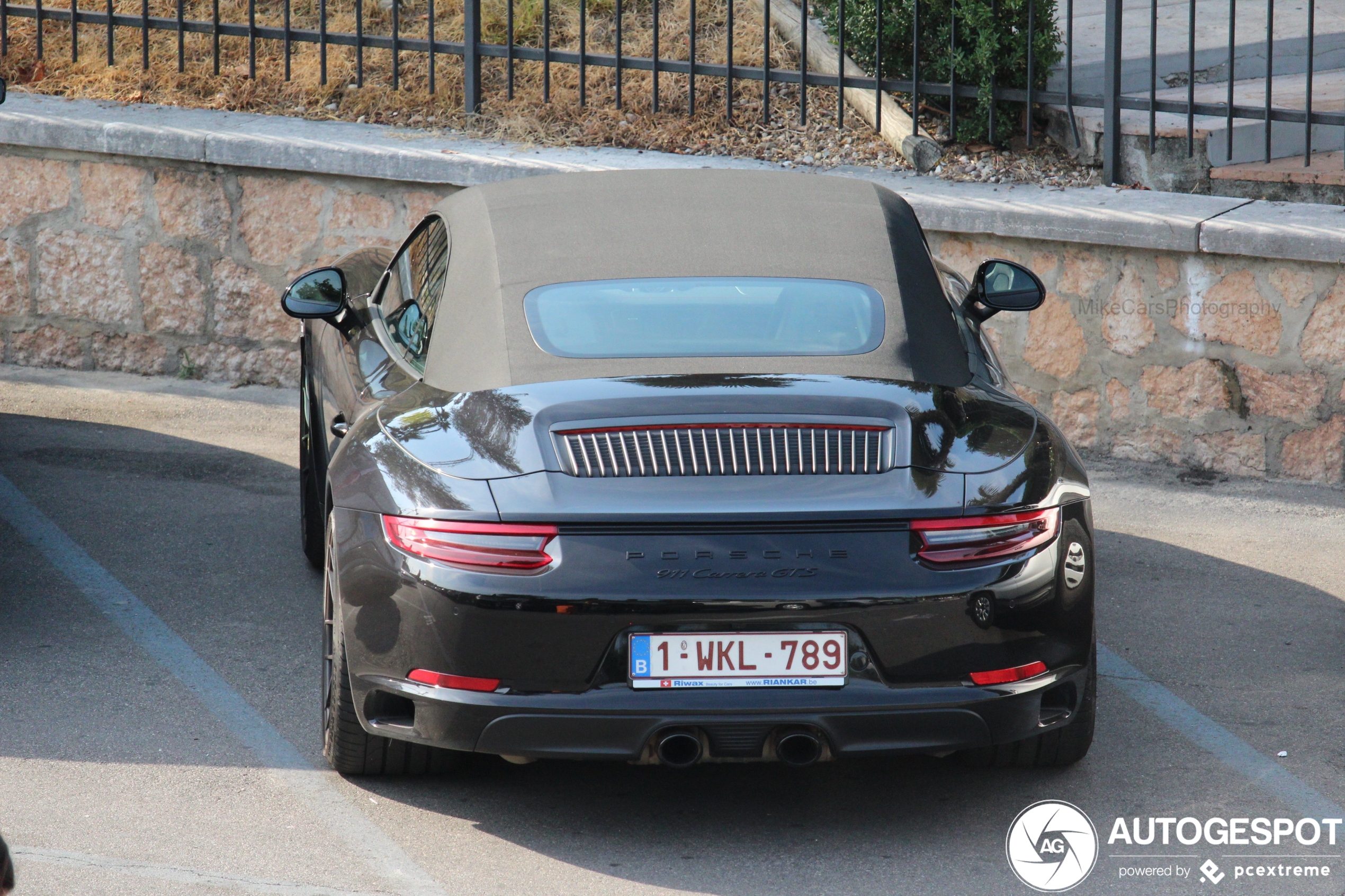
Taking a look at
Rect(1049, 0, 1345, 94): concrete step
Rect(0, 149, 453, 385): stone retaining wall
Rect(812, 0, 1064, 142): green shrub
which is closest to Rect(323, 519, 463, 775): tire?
Rect(0, 149, 453, 385): stone retaining wall

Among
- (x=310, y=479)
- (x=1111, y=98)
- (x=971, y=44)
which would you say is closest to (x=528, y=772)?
(x=310, y=479)

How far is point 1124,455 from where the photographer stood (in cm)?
723

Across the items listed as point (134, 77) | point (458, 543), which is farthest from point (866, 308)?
point (134, 77)

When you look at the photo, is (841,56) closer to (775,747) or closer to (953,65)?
(953,65)

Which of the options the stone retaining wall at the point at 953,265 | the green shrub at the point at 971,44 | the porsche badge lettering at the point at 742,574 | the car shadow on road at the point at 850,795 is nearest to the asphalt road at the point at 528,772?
the car shadow on road at the point at 850,795

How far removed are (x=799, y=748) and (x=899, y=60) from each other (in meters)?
5.61

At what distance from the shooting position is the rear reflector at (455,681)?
3.55 metres

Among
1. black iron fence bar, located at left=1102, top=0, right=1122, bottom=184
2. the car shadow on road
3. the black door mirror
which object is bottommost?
the car shadow on road

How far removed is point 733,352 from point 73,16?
6405 millimetres

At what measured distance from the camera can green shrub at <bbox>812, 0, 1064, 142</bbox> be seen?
7930 millimetres

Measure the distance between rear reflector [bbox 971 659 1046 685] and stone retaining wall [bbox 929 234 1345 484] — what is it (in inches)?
146

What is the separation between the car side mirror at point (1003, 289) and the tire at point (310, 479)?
2152 millimetres

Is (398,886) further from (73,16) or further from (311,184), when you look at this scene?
(73,16)

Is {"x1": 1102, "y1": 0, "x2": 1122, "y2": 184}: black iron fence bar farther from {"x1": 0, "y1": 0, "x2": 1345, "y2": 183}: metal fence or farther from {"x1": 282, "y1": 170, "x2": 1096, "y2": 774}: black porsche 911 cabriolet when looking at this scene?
{"x1": 282, "y1": 170, "x2": 1096, "y2": 774}: black porsche 911 cabriolet
